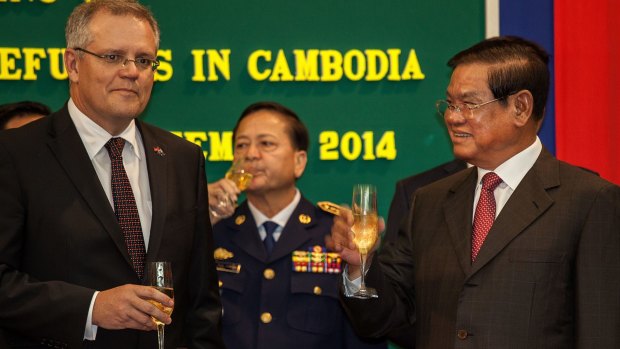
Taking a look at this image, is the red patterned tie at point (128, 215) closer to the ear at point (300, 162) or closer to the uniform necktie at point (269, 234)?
the uniform necktie at point (269, 234)

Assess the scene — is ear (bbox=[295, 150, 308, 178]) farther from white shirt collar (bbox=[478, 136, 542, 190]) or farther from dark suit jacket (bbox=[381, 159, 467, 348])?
white shirt collar (bbox=[478, 136, 542, 190])

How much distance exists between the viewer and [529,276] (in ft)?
10.2

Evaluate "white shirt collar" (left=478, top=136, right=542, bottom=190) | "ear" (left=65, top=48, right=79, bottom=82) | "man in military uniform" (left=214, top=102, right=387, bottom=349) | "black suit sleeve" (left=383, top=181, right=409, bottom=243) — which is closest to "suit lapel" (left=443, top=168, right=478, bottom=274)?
"white shirt collar" (left=478, top=136, right=542, bottom=190)

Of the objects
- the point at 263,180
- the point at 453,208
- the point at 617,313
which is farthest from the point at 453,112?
the point at 263,180

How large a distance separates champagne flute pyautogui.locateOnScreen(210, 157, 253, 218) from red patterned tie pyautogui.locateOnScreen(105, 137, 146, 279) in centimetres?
121

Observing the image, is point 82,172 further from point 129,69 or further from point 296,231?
point 296,231

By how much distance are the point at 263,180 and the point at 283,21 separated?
98cm

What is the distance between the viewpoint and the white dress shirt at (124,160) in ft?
10.3

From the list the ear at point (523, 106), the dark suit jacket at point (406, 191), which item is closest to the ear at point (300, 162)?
the dark suit jacket at point (406, 191)

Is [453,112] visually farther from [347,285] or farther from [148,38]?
[148,38]

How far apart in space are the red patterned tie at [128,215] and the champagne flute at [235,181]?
121cm

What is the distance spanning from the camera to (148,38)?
10.6 ft

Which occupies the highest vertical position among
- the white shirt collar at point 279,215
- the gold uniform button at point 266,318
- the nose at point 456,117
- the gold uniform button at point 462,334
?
the nose at point 456,117

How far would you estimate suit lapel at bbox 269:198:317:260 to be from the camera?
4344mm
